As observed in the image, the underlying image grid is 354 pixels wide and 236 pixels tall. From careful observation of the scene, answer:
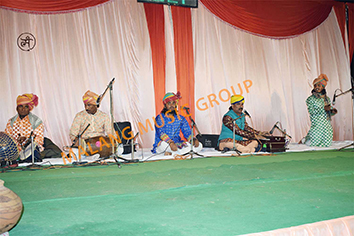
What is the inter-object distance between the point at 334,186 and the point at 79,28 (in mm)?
5299

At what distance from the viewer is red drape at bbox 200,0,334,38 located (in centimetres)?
719

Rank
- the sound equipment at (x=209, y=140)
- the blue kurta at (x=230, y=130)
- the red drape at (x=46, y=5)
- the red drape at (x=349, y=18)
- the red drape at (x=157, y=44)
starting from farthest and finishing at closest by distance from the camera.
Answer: the red drape at (x=349, y=18), the red drape at (x=157, y=44), the sound equipment at (x=209, y=140), the blue kurta at (x=230, y=130), the red drape at (x=46, y=5)

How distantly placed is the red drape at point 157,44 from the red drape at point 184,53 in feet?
0.92

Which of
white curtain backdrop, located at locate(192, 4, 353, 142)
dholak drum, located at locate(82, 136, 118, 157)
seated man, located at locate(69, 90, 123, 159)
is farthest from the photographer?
white curtain backdrop, located at locate(192, 4, 353, 142)

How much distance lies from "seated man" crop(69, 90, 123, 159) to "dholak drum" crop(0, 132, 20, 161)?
1096 millimetres

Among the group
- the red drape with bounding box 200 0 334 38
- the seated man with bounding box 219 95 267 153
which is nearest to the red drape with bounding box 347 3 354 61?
the red drape with bounding box 200 0 334 38

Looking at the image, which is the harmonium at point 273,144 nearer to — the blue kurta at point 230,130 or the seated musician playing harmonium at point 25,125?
the blue kurta at point 230,130

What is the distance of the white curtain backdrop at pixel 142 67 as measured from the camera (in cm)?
614

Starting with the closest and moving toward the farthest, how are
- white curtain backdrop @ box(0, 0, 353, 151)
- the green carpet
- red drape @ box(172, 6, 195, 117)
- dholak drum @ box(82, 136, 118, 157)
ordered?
the green carpet → dholak drum @ box(82, 136, 118, 157) → white curtain backdrop @ box(0, 0, 353, 151) → red drape @ box(172, 6, 195, 117)

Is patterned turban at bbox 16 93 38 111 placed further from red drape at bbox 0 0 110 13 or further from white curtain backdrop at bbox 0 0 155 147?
red drape at bbox 0 0 110 13

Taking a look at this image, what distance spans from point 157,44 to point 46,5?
2181 millimetres

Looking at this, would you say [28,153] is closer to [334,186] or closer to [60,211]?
[60,211]

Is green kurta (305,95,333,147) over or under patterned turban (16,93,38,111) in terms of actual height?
under

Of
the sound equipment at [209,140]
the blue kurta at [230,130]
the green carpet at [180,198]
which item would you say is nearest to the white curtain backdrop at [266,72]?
the sound equipment at [209,140]
